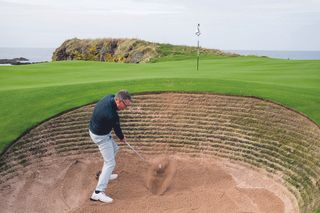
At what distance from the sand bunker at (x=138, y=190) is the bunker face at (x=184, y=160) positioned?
1.2 inches

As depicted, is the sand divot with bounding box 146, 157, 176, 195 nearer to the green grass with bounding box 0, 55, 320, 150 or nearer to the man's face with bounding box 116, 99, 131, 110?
the man's face with bounding box 116, 99, 131, 110

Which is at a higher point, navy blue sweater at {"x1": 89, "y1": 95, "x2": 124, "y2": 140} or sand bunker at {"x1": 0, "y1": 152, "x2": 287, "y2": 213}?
navy blue sweater at {"x1": 89, "y1": 95, "x2": 124, "y2": 140}

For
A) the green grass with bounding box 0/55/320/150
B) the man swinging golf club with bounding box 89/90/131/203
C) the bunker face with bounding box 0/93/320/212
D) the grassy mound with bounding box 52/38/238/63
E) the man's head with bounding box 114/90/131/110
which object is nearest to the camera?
the man's head with bounding box 114/90/131/110

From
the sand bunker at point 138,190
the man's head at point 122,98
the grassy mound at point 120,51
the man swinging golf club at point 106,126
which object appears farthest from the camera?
the grassy mound at point 120,51

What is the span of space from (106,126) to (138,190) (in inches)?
102

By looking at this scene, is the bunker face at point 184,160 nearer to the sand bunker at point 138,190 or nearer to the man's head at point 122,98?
the sand bunker at point 138,190

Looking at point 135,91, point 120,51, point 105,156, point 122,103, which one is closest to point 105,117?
point 122,103

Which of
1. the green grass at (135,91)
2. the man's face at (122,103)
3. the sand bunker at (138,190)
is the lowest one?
the sand bunker at (138,190)

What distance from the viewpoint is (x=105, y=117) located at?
13.3 m

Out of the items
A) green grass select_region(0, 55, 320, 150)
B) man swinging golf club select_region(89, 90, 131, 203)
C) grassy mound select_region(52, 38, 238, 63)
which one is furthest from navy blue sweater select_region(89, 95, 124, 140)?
grassy mound select_region(52, 38, 238, 63)

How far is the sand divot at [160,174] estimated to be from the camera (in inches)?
580

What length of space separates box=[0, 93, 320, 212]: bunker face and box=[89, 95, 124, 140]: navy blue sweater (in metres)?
2.32

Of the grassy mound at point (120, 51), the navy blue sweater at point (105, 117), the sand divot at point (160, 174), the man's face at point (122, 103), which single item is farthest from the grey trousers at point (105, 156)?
the grassy mound at point (120, 51)

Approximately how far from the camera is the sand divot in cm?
1473
